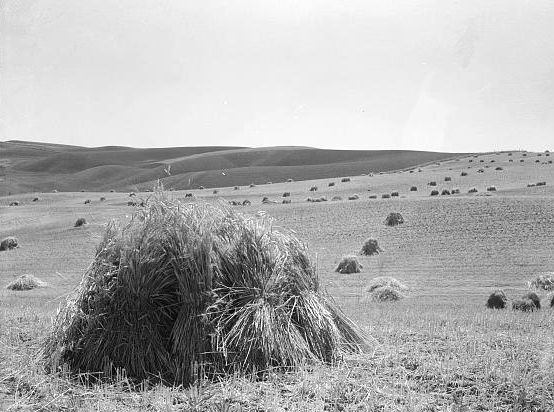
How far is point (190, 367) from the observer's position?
24.7 feet

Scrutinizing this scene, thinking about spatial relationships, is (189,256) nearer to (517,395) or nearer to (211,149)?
(517,395)

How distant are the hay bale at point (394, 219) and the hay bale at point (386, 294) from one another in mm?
20589

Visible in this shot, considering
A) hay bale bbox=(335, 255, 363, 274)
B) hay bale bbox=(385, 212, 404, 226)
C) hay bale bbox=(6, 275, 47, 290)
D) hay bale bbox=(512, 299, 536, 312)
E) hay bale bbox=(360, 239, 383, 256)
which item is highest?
hay bale bbox=(385, 212, 404, 226)

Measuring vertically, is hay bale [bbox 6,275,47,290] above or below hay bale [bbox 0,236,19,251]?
above

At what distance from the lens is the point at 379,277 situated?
75.6ft

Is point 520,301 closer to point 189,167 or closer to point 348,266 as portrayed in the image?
point 348,266

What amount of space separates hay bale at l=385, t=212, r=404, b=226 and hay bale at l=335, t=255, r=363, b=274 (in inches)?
509

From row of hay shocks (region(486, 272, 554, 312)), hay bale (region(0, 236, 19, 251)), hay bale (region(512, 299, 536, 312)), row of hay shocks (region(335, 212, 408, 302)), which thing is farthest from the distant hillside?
hay bale (region(512, 299, 536, 312))

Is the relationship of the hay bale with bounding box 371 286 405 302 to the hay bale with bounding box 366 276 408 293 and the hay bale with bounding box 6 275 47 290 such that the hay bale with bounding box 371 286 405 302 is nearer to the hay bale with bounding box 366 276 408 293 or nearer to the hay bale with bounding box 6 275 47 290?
the hay bale with bounding box 366 276 408 293

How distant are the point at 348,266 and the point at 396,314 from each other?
590 inches

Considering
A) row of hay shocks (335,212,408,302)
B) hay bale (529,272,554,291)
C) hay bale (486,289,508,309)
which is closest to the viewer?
hay bale (486,289,508,309)

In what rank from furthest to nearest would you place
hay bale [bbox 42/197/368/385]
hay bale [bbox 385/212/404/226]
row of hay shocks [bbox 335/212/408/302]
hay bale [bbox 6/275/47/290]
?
hay bale [bbox 385/212/404/226]
hay bale [bbox 6/275/47/290]
row of hay shocks [bbox 335/212/408/302]
hay bale [bbox 42/197/368/385]

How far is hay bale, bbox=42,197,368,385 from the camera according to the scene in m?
7.70

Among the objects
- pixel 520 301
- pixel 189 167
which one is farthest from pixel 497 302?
pixel 189 167
